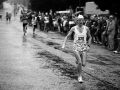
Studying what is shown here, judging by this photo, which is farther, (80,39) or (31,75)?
(31,75)

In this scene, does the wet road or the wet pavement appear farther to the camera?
the wet pavement

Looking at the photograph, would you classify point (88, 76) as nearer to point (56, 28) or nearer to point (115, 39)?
point (115, 39)

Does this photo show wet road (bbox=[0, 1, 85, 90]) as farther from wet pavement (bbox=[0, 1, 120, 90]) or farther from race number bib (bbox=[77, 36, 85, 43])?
race number bib (bbox=[77, 36, 85, 43])

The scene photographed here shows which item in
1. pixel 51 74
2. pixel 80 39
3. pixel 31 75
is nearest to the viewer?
pixel 80 39

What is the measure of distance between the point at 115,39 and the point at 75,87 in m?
10.4

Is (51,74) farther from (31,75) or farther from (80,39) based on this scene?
(80,39)

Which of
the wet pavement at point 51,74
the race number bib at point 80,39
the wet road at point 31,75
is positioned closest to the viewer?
the wet road at point 31,75

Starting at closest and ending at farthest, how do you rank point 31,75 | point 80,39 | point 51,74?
1. point 80,39
2. point 31,75
3. point 51,74

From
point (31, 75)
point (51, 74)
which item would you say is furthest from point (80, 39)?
point (31, 75)

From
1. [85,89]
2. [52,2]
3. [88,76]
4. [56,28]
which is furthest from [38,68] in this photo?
[52,2]

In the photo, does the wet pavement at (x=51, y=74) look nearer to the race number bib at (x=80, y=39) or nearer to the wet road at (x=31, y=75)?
the wet road at (x=31, y=75)

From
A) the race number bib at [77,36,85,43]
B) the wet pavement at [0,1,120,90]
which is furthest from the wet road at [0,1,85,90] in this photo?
the race number bib at [77,36,85,43]

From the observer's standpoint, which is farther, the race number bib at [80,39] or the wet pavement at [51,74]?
the race number bib at [80,39]

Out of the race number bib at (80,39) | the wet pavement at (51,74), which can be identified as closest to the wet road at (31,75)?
the wet pavement at (51,74)
